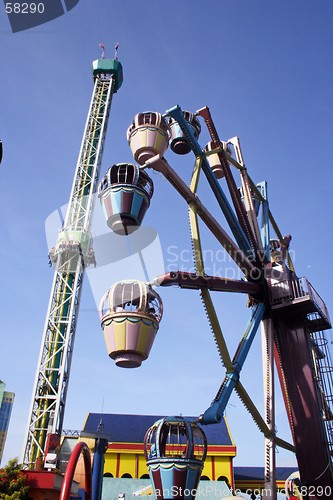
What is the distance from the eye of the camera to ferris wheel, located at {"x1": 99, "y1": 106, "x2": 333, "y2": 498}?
1194 cm

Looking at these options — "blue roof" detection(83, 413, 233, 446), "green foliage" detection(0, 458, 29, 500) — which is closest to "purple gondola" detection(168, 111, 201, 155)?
"green foliage" detection(0, 458, 29, 500)

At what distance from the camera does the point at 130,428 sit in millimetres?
35969

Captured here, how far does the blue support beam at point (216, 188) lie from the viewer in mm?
13976

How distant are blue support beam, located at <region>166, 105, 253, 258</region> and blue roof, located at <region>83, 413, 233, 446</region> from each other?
22.1 m

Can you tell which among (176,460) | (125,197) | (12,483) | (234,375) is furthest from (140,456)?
(125,197)

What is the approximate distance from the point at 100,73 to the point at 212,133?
34476mm

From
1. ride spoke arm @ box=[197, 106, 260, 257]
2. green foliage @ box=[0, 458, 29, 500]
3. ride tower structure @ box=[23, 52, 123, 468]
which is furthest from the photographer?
ride tower structure @ box=[23, 52, 123, 468]

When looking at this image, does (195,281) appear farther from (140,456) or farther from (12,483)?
(140,456)

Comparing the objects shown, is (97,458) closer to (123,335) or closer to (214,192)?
(123,335)

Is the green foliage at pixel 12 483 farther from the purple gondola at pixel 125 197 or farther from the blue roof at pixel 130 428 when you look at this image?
the blue roof at pixel 130 428

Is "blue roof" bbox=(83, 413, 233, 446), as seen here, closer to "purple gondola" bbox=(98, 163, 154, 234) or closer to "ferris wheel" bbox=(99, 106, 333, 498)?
"ferris wheel" bbox=(99, 106, 333, 498)

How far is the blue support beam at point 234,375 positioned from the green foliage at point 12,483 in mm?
6761

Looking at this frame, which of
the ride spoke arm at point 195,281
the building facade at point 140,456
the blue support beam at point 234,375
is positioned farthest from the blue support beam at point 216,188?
the building facade at point 140,456

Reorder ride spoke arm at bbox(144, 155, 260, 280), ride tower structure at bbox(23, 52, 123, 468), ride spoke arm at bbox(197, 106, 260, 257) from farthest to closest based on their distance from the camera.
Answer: ride tower structure at bbox(23, 52, 123, 468)
ride spoke arm at bbox(197, 106, 260, 257)
ride spoke arm at bbox(144, 155, 260, 280)
